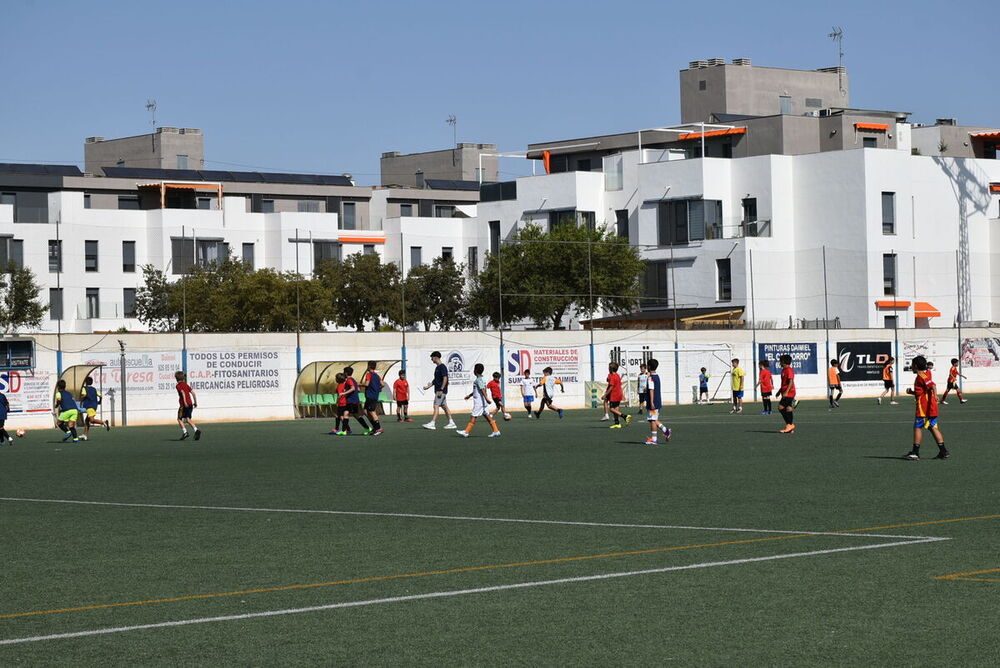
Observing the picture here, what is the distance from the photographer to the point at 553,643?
8781 millimetres

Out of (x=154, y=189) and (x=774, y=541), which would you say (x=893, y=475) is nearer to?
(x=774, y=541)

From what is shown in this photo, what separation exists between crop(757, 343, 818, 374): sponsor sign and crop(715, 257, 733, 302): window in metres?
19.7

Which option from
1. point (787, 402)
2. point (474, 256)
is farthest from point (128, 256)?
point (787, 402)

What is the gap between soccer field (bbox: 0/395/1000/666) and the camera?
8789 millimetres

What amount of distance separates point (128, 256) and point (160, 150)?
25006 millimetres

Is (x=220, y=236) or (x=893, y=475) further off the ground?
(x=220, y=236)

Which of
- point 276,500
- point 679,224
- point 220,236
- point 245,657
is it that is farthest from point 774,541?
point 220,236

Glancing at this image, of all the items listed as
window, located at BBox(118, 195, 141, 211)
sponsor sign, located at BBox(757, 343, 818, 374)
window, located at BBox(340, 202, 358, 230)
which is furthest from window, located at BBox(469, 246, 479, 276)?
sponsor sign, located at BBox(757, 343, 818, 374)

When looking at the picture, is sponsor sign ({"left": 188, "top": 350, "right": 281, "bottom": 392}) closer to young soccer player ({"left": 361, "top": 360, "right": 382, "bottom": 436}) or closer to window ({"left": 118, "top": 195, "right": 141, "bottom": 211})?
young soccer player ({"left": 361, "top": 360, "right": 382, "bottom": 436})

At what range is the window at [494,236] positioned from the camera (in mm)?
94750

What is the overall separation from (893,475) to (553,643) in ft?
41.6

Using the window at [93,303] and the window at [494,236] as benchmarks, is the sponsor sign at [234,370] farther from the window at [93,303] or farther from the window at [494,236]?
the window at [494,236]

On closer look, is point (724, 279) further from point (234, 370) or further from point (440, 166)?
point (440, 166)

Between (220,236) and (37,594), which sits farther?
(220,236)
